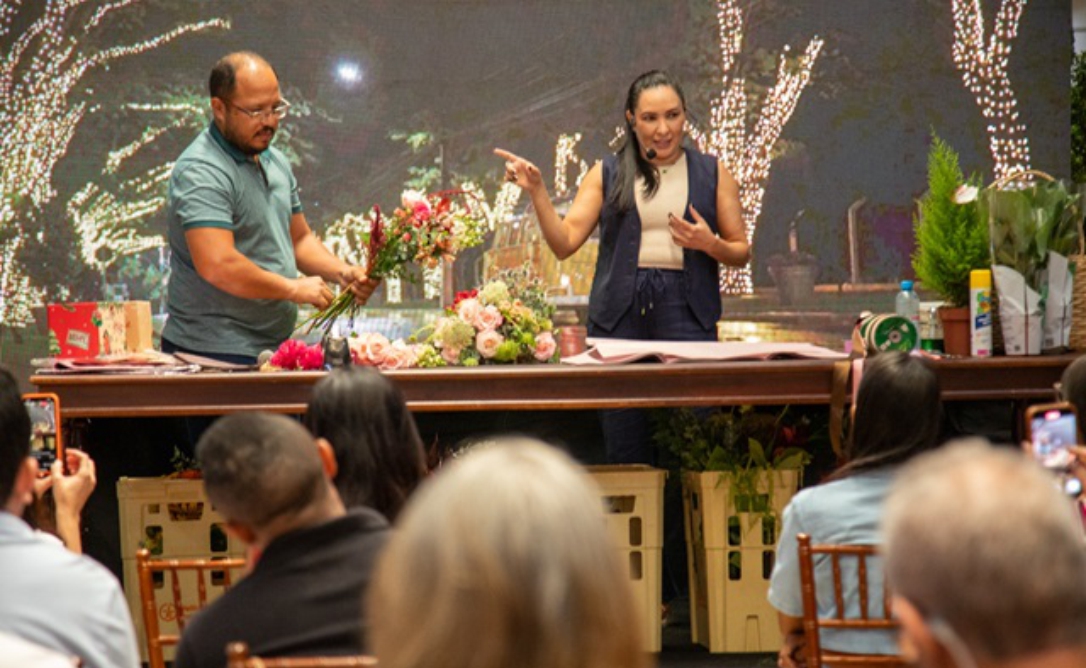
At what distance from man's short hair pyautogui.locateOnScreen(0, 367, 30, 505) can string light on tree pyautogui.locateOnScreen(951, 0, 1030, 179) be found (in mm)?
5326

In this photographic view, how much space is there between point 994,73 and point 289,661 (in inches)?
226

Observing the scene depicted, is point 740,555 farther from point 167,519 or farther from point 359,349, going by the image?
point 167,519

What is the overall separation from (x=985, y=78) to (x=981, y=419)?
9.70ft

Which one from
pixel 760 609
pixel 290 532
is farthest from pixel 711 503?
pixel 290 532

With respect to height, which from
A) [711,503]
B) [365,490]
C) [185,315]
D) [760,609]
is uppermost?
[185,315]

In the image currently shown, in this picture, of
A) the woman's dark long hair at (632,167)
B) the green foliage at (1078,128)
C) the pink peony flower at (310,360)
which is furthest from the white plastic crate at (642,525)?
the green foliage at (1078,128)

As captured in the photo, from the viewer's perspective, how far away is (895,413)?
288 centimetres

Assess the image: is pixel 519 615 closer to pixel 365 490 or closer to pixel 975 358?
pixel 365 490

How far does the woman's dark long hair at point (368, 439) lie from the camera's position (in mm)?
2654

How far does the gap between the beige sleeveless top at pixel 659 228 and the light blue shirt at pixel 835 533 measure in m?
2.00

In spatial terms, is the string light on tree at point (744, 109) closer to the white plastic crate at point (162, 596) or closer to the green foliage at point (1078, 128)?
the green foliage at point (1078, 128)

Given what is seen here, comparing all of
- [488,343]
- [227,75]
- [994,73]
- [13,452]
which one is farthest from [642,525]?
[994,73]

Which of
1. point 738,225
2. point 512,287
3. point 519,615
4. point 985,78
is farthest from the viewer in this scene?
point 985,78

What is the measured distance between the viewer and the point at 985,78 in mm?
6766
